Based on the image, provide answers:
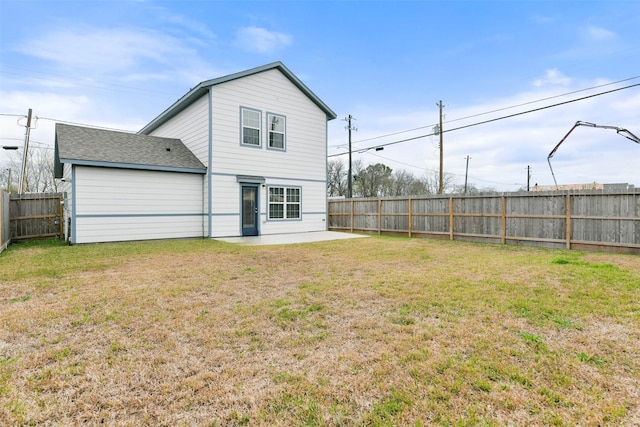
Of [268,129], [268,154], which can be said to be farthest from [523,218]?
[268,129]

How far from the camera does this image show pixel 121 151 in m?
11.3

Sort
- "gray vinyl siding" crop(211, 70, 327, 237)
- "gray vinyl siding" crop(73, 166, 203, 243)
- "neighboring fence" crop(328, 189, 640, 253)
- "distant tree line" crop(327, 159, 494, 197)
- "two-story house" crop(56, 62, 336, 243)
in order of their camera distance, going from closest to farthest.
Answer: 1. "neighboring fence" crop(328, 189, 640, 253)
2. "gray vinyl siding" crop(73, 166, 203, 243)
3. "two-story house" crop(56, 62, 336, 243)
4. "gray vinyl siding" crop(211, 70, 327, 237)
5. "distant tree line" crop(327, 159, 494, 197)

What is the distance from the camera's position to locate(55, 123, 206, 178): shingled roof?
1021 cm

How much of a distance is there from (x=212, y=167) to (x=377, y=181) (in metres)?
32.3

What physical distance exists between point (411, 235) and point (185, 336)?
1151cm

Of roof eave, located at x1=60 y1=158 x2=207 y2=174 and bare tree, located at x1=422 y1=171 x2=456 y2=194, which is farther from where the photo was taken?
bare tree, located at x1=422 y1=171 x2=456 y2=194

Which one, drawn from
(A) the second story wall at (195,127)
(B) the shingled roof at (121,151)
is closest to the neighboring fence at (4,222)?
(B) the shingled roof at (121,151)

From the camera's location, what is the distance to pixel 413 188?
45438 mm

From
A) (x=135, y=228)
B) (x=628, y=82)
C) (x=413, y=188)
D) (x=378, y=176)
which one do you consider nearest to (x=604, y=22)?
(x=628, y=82)

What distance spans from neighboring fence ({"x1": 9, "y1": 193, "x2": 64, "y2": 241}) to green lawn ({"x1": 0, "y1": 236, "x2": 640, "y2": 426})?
26.9 feet

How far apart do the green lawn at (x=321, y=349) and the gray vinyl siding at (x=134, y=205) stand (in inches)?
203

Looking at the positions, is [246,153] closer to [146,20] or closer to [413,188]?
[146,20]

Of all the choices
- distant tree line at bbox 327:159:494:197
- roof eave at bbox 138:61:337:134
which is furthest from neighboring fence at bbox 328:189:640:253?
distant tree line at bbox 327:159:494:197

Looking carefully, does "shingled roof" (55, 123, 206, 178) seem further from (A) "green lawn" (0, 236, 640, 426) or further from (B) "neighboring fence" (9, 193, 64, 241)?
(A) "green lawn" (0, 236, 640, 426)
